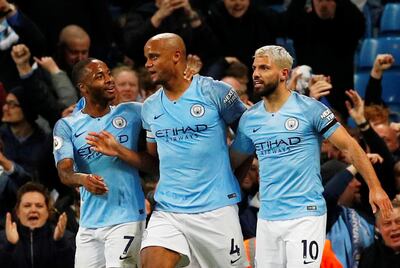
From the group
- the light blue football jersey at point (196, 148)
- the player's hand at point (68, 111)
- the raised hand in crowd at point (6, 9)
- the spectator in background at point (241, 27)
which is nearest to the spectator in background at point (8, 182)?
the player's hand at point (68, 111)

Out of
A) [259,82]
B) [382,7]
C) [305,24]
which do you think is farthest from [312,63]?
[259,82]

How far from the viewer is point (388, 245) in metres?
9.52

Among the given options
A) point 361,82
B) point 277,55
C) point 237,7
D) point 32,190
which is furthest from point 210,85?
point 361,82

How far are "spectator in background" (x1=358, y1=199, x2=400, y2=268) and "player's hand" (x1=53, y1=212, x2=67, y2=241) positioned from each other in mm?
2564

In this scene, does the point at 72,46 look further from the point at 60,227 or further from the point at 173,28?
the point at 60,227

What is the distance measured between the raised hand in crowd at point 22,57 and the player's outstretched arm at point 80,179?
3.12 metres

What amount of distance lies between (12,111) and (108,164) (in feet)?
11.1

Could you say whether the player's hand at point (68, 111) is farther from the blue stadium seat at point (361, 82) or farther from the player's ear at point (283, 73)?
the blue stadium seat at point (361, 82)

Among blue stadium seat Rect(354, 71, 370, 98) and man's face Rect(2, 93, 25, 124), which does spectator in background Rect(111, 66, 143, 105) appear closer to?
man's face Rect(2, 93, 25, 124)

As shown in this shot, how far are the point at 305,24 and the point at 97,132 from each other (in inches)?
174

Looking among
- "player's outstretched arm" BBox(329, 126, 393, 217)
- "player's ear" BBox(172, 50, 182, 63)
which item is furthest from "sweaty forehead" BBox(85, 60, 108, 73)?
"player's outstretched arm" BBox(329, 126, 393, 217)

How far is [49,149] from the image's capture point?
11.1m

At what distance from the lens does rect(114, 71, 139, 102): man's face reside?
36.9 ft

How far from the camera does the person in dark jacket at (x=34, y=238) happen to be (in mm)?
10195
